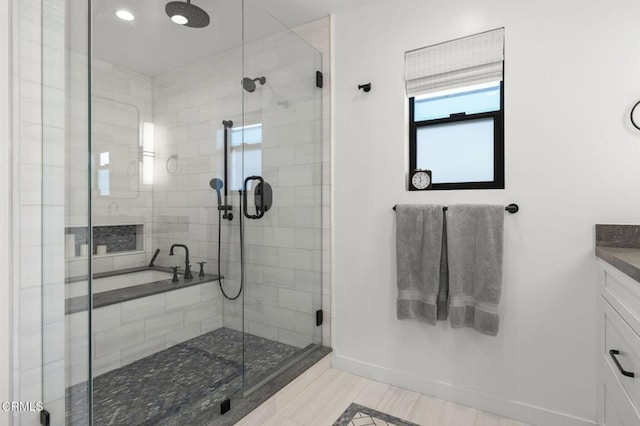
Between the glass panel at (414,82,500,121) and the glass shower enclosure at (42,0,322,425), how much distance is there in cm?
95

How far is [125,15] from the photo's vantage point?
1335 mm

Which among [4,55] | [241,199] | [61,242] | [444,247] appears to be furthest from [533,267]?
[4,55]

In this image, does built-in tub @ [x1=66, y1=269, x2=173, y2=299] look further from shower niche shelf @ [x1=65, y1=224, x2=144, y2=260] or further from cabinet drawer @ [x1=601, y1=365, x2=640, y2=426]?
cabinet drawer @ [x1=601, y1=365, x2=640, y2=426]

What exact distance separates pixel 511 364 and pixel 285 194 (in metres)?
1.68

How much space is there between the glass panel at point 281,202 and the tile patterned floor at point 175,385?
11 centimetres

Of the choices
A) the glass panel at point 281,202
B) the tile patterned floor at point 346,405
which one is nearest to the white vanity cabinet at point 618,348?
the tile patterned floor at point 346,405

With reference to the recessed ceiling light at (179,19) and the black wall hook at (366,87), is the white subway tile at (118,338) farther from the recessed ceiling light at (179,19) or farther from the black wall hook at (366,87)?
the black wall hook at (366,87)

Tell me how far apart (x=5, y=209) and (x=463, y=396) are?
8.25 feet

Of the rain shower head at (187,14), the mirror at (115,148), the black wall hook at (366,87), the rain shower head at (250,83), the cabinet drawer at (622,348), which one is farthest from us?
the black wall hook at (366,87)

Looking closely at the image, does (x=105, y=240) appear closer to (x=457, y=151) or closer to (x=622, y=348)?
(x=457, y=151)

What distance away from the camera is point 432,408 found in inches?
75.8

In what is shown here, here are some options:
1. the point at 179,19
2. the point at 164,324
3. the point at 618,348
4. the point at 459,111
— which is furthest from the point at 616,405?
the point at 179,19

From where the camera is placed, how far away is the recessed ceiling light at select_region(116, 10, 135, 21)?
4.30ft

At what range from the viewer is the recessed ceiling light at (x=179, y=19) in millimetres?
1514
